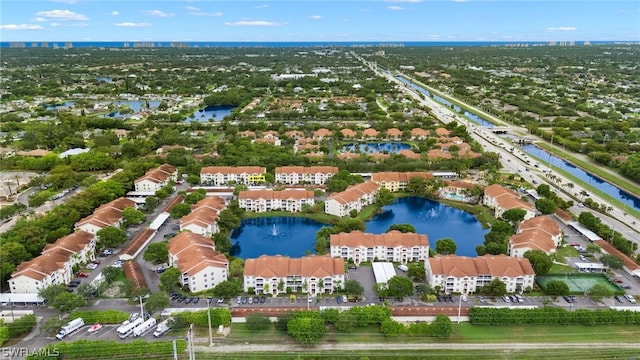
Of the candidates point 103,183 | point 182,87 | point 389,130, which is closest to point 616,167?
point 389,130

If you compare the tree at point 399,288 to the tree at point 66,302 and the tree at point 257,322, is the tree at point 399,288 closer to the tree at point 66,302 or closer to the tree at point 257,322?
the tree at point 257,322

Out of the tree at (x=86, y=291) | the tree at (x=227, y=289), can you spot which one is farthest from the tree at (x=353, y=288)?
the tree at (x=86, y=291)

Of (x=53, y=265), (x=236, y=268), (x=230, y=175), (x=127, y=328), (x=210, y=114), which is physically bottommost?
(x=127, y=328)

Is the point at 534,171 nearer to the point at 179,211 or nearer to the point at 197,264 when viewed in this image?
the point at 179,211

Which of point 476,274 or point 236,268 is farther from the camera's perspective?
point 236,268

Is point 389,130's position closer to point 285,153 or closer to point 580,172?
point 285,153

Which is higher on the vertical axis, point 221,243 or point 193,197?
point 193,197

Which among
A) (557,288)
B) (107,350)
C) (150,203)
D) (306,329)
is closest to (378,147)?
(150,203)
